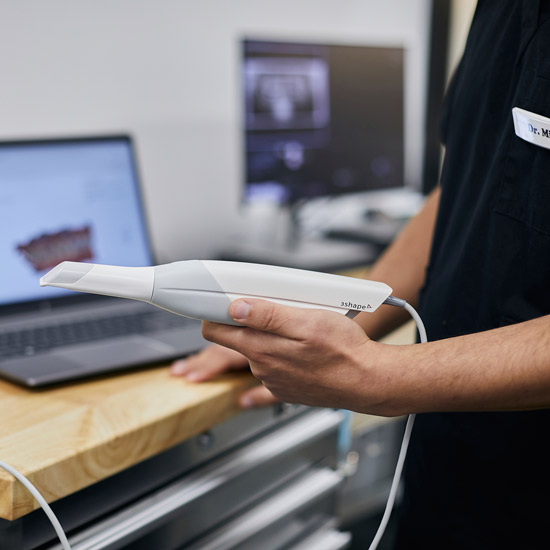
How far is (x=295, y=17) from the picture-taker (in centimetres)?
188

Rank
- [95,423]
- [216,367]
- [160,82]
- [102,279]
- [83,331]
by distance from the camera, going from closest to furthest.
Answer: [102,279]
[95,423]
[216,367]
[83,331]
[160,82]

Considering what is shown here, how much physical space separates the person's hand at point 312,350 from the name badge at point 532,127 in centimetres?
26

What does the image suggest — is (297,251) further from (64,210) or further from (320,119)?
(64,210)

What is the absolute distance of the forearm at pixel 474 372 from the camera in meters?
0.62

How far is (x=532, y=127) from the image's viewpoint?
71 centimetres

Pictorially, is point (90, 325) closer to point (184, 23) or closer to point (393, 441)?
point (184, 23)

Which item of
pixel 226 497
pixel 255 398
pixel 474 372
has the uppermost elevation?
pixel 474 372

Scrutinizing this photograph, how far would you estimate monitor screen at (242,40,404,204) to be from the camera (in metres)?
1.51

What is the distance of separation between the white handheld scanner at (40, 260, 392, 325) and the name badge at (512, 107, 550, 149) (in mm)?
209

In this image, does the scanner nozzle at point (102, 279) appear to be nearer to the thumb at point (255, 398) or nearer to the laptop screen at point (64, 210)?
the thumb at point (255, 398)

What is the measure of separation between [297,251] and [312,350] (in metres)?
0.96

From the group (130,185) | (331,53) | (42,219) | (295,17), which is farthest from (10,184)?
(295,17)

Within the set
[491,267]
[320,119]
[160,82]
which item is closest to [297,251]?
[320,119]

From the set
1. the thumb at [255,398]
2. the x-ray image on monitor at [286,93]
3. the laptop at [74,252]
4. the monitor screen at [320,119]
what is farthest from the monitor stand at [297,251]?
the thumb at [255,398]
